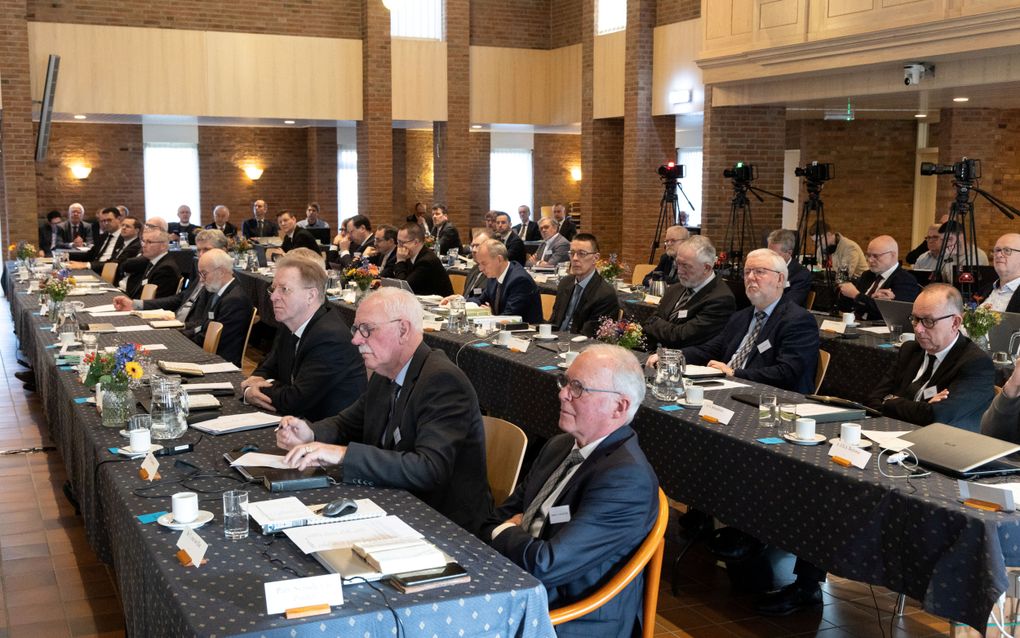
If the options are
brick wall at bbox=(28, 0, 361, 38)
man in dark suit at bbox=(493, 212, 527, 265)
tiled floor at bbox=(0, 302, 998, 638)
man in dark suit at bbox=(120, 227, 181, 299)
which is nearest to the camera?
tiled floor at bbox=(0, 302, 998, 638)

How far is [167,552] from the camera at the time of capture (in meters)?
2.54

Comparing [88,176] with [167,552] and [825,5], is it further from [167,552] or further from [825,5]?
[167,552]

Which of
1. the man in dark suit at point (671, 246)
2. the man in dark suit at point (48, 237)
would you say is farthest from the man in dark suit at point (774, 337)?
the man in dark suit at point (48, 237)

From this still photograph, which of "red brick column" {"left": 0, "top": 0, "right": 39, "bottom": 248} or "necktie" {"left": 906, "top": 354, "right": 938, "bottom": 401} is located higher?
"red brick column" {"left": 0, "top": 0, "right": 39, "bottom": 248}

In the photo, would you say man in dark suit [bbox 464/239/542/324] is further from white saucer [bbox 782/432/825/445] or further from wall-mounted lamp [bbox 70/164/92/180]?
wall-mounted lamp [bbox 70/164/92/180]

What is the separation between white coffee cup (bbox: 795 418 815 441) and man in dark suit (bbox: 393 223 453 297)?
5.82 meters

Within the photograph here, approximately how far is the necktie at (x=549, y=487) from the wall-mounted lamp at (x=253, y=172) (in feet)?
61.0

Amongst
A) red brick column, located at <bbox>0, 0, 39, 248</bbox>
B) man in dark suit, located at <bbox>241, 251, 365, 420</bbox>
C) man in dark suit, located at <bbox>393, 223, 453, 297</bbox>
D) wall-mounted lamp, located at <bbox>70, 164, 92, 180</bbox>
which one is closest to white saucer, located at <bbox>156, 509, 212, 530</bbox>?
man in dark suit, located at <bbox>241, 251, 365, 420</bbox>

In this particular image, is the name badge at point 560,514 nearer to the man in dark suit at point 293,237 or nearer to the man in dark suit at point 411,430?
the man in dark suit at point 411,430

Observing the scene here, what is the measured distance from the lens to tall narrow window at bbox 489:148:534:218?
70.6 feet

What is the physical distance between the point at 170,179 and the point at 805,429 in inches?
712

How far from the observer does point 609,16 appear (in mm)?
16000

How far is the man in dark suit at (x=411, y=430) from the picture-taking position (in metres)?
3.11

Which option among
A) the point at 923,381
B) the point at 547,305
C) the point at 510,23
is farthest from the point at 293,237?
the point at 923,381
